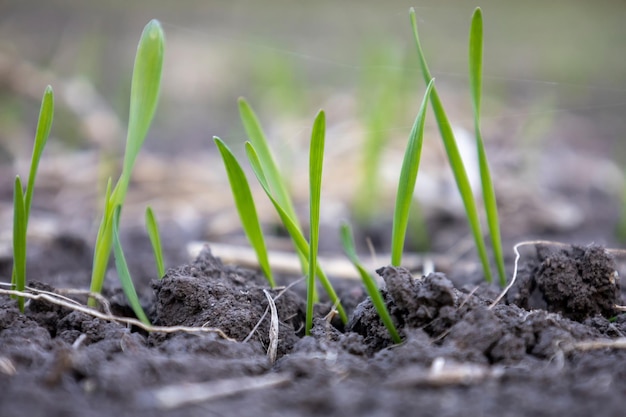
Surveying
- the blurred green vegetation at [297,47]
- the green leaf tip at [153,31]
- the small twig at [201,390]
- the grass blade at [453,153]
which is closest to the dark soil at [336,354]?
the small twig at [201,390]

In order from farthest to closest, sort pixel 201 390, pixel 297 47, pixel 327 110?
pixel 297 47, pixel 327 110, pixel 201 390

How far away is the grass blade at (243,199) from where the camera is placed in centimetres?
82

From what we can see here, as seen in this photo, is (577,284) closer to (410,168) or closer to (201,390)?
(410,168)

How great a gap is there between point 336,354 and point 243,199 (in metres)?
0.30

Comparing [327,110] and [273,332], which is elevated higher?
[327,110]

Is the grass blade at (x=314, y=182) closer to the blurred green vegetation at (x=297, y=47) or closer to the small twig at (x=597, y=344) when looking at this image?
the small twig at (x=597, y=344)

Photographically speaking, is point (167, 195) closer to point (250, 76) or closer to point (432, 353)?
point (432, 353)

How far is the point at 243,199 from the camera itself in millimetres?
883

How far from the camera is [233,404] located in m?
0.55

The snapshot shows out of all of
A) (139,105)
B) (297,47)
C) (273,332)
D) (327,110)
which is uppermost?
(297,47)

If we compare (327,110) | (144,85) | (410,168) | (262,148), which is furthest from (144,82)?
(327,110)

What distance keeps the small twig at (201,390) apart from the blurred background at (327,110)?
630mm

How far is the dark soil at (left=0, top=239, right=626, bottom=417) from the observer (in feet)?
1.79

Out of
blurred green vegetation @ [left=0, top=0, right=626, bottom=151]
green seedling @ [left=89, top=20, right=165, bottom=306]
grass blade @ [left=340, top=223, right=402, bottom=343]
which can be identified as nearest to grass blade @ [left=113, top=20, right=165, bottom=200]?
green seedling @ [left=89, top=20, right=165, bottom=306]
